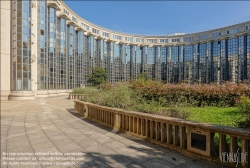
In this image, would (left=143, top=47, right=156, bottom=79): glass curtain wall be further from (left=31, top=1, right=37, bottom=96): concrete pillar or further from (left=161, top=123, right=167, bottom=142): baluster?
(left=161, top=123, right=167, bottom=142): baluster

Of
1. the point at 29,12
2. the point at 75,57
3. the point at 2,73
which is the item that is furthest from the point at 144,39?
the point at 2,73

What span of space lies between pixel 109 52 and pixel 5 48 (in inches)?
1581

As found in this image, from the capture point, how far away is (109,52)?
59469 mm

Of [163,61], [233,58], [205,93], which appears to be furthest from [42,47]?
[233,58]

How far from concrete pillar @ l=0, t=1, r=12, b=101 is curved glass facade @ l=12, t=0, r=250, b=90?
2.22 feet

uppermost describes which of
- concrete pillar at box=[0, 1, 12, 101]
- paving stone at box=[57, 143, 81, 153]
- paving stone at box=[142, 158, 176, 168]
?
concrete pillar at box=[0, 1, 12, 101]

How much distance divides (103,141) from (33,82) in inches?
928

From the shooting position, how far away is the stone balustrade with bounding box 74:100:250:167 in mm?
2982

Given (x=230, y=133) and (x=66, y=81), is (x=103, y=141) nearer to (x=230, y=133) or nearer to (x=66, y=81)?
(x=230, y=133)

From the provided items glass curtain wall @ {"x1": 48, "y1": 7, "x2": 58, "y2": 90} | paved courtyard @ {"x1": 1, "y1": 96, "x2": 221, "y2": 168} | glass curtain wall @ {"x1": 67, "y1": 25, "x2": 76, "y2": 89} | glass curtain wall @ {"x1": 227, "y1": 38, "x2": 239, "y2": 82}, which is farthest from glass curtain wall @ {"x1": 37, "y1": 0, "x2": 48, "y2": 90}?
glass curtain wall @ {"x1": 227, "y1": 38, "x2": 239, "y2": 82}

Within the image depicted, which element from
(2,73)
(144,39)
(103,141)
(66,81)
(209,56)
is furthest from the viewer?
(144,39)

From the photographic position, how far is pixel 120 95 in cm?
722

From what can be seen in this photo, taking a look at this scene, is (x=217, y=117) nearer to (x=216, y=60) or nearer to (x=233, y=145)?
(x=233, y=145)

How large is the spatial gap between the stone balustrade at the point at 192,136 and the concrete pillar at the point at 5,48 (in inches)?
822
